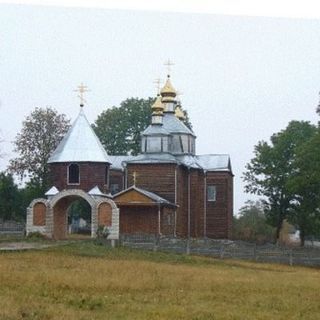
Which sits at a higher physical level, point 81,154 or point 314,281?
point 81,154

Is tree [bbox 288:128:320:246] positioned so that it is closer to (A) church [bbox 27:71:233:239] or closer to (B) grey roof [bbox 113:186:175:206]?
(A) church [bbox 27:71:233:239]

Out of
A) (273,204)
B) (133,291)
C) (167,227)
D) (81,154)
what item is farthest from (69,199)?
(133,291)

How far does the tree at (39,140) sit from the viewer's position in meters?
54.8

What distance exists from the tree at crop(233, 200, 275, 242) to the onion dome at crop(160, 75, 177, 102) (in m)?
11.9

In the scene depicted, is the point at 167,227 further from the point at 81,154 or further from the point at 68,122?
the point at 68,122

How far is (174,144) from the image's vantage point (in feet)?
169

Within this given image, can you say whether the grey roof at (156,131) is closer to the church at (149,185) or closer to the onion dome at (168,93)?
the church at (149,185)

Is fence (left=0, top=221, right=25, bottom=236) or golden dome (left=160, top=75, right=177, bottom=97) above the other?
golden dome (left=160, top=75, right=177, bottom=97)

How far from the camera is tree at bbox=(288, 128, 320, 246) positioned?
39.6 metres

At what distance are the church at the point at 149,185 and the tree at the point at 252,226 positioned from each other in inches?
232

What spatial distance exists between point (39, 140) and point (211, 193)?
525 inches

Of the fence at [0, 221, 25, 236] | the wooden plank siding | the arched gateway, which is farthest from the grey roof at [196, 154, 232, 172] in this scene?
the fence at [0, 221, 25, 236]

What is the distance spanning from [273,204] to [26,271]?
112 feet

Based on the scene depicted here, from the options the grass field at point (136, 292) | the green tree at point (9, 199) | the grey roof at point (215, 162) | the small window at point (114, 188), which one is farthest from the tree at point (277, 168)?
the grass field at point (136, 292)
